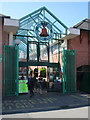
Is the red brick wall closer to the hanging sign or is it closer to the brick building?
the brick building

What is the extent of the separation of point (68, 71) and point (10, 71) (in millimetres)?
4829

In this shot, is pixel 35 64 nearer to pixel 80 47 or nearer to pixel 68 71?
pixel 68 71

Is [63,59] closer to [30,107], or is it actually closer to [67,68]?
[67,68]

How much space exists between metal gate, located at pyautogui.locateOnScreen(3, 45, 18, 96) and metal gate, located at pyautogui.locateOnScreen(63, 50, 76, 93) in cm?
403

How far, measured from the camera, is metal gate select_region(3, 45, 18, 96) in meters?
10.3

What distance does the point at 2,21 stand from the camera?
35.7 feet

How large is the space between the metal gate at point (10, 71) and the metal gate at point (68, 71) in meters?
4.03

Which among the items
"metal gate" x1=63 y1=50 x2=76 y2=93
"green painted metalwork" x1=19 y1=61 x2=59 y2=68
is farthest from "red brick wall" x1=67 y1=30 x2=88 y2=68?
"green painted metalwork" x1=19 y1=61 x2=59 y2=68

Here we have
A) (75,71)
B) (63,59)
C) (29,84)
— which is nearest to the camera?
(29,84)

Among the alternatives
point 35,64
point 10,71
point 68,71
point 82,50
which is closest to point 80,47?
point 82,50

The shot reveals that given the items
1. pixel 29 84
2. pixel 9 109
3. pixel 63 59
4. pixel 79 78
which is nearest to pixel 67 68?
pixel 63 59

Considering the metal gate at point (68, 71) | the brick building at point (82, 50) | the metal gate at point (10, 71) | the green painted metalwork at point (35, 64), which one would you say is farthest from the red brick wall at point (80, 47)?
the metal gate at point (10, 71)

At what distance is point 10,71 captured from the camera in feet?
34.2

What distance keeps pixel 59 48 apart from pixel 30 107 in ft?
23.8
